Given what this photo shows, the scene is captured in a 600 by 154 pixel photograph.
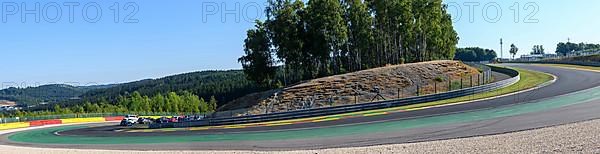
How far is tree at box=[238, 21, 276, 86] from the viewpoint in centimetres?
7112

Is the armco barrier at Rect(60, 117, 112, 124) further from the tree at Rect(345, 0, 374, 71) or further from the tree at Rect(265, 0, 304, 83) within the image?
the tree at Rect(345, 0, 374, 71)

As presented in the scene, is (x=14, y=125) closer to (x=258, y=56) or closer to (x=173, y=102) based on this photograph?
(x=258, y=56)

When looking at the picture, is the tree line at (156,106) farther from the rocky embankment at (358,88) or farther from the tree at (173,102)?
the rocky embankment at (358,88)

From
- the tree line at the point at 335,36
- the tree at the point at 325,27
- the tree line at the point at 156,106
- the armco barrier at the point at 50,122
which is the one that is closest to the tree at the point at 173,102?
the tree line at the point at 156,106

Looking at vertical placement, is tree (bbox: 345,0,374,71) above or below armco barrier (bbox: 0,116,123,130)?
above

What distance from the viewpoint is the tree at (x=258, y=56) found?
7112 cm

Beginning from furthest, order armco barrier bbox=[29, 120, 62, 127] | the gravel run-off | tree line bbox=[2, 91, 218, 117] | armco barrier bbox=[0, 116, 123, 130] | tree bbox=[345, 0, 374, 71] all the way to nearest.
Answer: tree line bbox=[2, 91, 218, 117] → armco barrier bbox=[29, 120, 62, 127] → tree bbox=[345, 0, 374, 71] → armco barrier bbox=[0, 116, 123, 130] → the gravel run-off

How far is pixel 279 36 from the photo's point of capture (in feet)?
224

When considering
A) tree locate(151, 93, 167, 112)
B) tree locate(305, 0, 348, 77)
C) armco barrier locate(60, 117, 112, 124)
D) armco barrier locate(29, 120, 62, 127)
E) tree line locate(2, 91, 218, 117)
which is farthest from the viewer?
tree locate(151, 93, 167, 112)

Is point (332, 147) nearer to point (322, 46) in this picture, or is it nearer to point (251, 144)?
point (251, 144)

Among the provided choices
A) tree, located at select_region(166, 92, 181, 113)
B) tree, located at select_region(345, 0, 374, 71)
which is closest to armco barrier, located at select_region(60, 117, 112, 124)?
tree, located at select_region(345, 0, 374, 71)

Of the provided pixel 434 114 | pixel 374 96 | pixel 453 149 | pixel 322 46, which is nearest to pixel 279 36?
pixel 322 46

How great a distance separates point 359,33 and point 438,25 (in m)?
12.1

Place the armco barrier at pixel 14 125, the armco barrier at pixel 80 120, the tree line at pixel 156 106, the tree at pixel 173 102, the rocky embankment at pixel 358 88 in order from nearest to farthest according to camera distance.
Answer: the rocky embankment at pixel 358 88 → the armco barrier at pixel 14 125 → the armco barrier at pixel 80 120 → the tree line at pixel 156 106 → the tree at pixel 173 102
